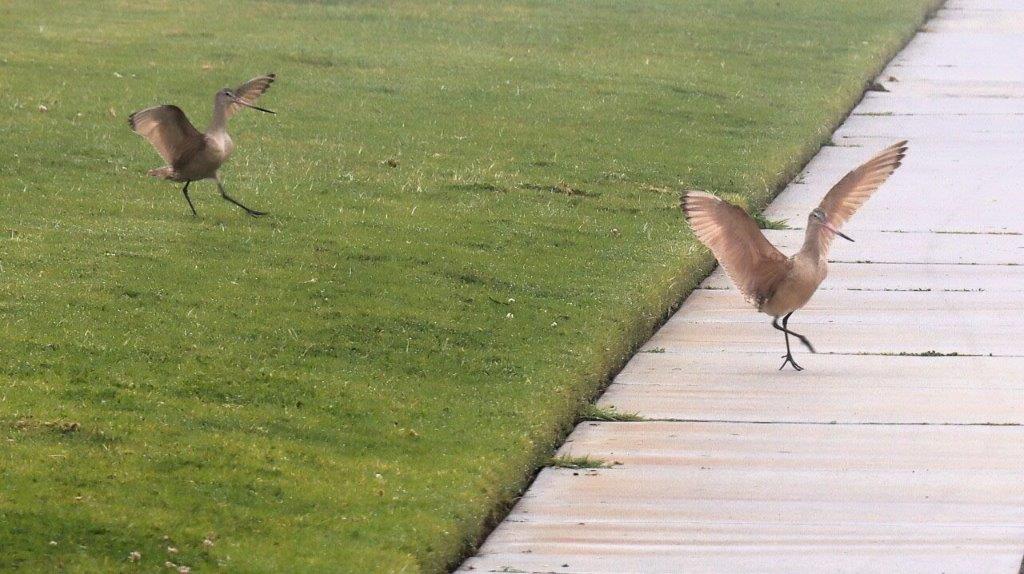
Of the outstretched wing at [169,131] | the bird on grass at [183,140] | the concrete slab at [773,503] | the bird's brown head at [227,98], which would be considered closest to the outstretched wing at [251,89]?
the bird's brown head at [227,98]

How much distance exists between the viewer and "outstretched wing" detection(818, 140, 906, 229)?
907 centimetres

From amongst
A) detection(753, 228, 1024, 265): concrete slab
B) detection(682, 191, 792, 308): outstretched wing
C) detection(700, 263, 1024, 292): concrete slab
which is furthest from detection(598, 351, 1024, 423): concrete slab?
detection(753, 228, 1024, 265): concrete slab

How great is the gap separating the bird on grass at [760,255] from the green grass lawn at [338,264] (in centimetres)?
83

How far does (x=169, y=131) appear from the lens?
1016 centimetres

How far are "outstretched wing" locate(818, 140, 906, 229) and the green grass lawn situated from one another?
126cm

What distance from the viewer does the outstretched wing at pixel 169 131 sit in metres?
9.98

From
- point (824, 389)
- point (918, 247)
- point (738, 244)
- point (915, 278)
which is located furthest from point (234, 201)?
point (918, 247)

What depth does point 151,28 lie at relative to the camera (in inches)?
737

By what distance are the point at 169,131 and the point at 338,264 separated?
1404 millimetres

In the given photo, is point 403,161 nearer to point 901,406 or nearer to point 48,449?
point 901,406

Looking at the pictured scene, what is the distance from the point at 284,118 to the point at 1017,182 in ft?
20.3

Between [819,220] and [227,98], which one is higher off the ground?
[227,98]

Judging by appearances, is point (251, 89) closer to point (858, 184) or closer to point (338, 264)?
point (338, 264)

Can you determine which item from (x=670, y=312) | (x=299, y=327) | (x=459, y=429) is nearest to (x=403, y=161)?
(x=670, y=312)
